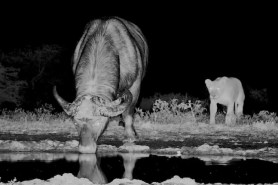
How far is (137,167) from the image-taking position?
30.1 feet

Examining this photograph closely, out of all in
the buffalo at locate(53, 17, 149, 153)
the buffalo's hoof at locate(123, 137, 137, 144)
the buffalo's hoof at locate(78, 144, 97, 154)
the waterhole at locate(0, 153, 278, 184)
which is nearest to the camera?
the waterhole at locate(0, 153, 278, 184)

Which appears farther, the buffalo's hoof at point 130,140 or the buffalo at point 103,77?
the buffalo's hoof at point 130,140

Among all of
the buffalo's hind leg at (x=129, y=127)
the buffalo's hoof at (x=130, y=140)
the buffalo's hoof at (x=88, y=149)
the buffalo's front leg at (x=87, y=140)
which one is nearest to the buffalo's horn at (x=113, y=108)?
the buffalo's front leg at (x=87, y=140)

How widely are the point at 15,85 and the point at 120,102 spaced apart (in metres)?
11.9

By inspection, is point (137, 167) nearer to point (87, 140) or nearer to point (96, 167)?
point (96, 167)

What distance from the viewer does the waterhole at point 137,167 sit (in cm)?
832

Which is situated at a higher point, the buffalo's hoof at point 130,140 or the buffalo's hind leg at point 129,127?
the buffalo's hind leg at point 129,127

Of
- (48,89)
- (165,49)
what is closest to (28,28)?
(48,89)

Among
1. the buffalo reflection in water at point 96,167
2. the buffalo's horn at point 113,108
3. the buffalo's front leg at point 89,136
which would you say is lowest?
the buffalo reflection in water at point 96,167

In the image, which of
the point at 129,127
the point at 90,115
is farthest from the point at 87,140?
the point at 129,127

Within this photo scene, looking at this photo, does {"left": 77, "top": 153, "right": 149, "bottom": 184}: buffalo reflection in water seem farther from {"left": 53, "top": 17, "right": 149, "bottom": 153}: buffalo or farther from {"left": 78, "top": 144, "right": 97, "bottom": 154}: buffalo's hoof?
{"left": 53, "top": 17, "right": 149, "bottom": 153}: buffalo

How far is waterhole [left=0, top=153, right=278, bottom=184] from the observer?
8.32 metres

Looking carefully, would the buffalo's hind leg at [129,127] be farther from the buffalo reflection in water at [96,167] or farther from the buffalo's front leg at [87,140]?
the buffalo's front leg at [87,140]

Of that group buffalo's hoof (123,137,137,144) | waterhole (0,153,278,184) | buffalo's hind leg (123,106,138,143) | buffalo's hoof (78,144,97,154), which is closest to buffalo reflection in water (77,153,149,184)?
waterhole (0,153,278,184)
